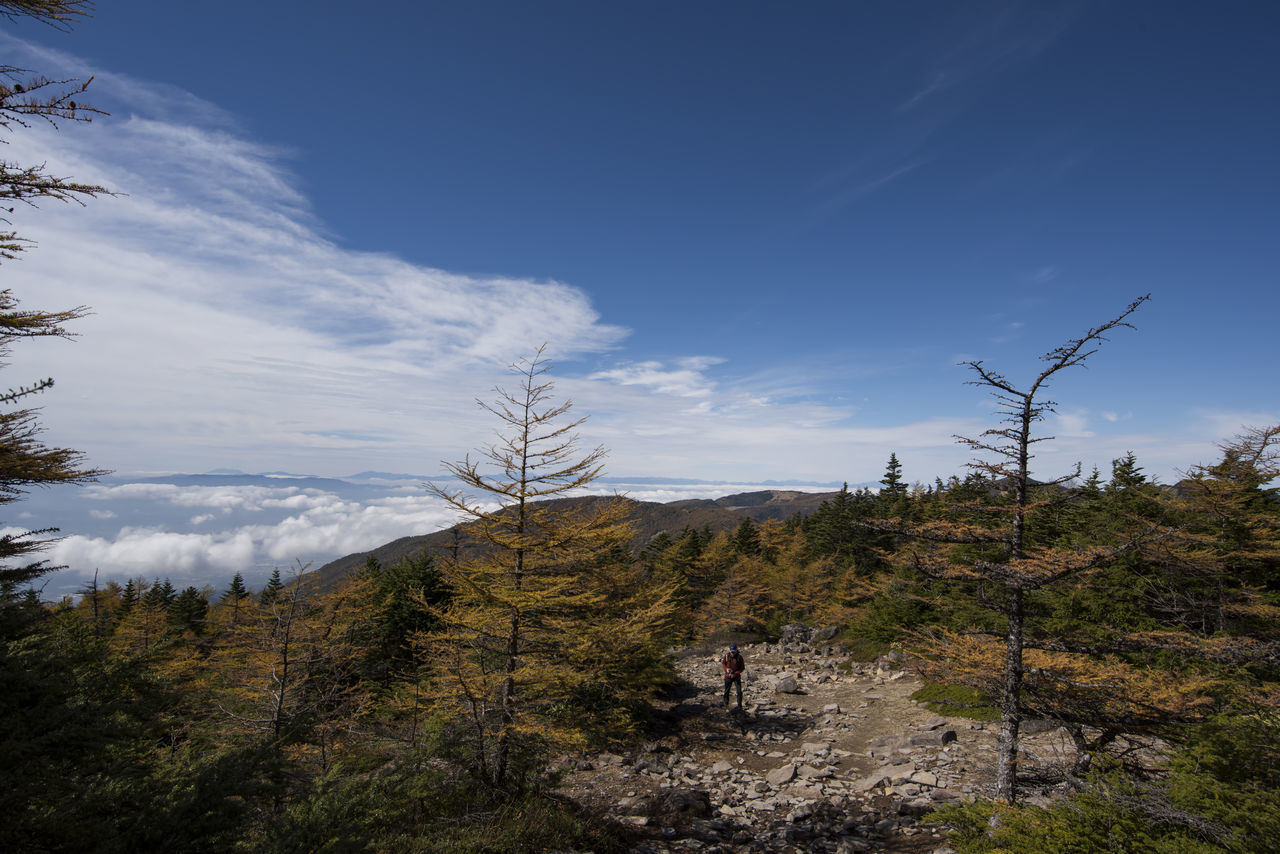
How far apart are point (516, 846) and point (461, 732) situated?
240 centimetres

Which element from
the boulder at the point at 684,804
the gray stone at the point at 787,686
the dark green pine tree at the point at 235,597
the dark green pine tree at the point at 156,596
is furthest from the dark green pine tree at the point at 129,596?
the boulder at the point at 684,804

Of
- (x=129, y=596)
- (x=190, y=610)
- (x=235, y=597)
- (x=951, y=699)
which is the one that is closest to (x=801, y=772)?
(x=951, y=699)

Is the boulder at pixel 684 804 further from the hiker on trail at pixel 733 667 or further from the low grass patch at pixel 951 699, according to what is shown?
the low grass patch at pixel 951 699

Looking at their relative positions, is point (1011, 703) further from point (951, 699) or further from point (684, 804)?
point (951, 699)

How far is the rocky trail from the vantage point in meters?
9.34

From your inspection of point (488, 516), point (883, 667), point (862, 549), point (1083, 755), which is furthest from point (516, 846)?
point (862, 549)

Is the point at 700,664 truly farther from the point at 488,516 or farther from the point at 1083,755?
the point at 488,516

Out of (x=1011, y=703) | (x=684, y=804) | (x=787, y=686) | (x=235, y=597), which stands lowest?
(x=235, y=597)

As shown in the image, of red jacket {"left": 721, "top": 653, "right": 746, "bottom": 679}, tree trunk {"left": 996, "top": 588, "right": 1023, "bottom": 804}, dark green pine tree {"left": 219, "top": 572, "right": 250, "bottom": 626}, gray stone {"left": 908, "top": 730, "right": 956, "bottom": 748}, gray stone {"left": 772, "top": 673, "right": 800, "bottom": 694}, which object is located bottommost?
dark green pine tree {"left": 219, "top": 572, "right": 250, "bottom": 626}

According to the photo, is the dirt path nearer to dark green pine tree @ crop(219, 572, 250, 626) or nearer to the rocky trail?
the rocky trail

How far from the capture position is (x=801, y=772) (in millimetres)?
12508

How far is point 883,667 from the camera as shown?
22.0 metres

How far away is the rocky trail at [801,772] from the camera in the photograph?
9.34 m

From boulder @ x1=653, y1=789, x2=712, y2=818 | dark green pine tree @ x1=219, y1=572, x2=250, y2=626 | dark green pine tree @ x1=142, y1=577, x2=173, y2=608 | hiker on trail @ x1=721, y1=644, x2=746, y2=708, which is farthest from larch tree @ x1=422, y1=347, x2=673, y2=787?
dark green pine tree @ x1=142, y1=577, x2=173, y2=608
